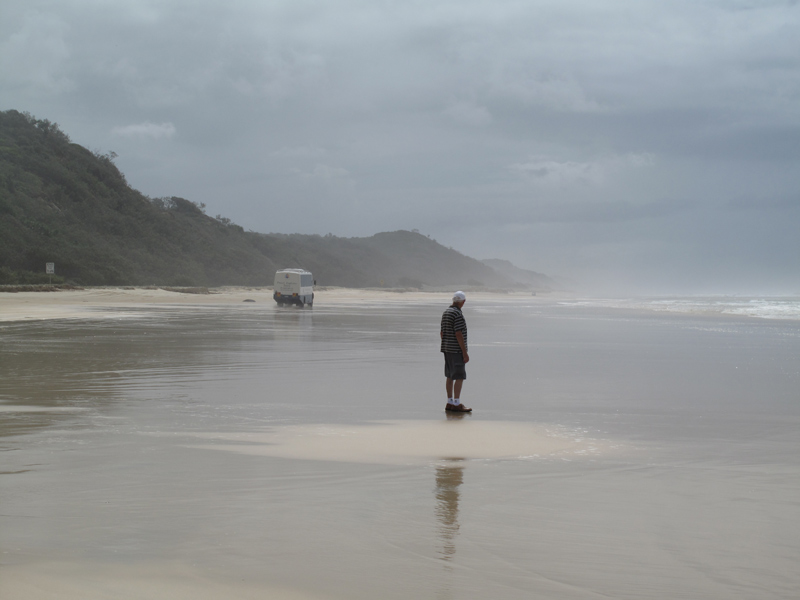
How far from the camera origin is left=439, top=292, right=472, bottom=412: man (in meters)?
9.80

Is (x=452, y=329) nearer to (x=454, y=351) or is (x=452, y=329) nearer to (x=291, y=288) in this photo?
(x=454, y=351)

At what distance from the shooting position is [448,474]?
20.8 ft

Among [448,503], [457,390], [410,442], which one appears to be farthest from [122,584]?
[457,390]

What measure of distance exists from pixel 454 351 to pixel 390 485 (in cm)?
415

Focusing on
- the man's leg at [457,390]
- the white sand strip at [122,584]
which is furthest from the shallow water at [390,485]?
the man's leg at [457,390]

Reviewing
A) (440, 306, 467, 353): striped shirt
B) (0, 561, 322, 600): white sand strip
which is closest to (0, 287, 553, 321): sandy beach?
(440, 306, 467, 353): striped shirt

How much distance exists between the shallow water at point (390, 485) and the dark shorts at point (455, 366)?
22.2 inches

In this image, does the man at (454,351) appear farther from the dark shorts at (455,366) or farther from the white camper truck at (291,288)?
the white camper truck at (291,288)

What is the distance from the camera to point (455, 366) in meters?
9.82

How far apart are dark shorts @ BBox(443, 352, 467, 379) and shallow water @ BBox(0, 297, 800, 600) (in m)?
0.56

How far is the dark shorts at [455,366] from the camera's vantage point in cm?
981

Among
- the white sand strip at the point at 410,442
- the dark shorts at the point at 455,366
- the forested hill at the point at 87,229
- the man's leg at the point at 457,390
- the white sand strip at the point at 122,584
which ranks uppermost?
the forested hill at the point at 87,229

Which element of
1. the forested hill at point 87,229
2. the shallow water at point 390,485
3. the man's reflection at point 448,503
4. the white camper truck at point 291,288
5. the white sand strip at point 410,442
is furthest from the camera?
the forested hill at point 87,229

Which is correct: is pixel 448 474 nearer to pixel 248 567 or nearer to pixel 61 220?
pixel 248 567
